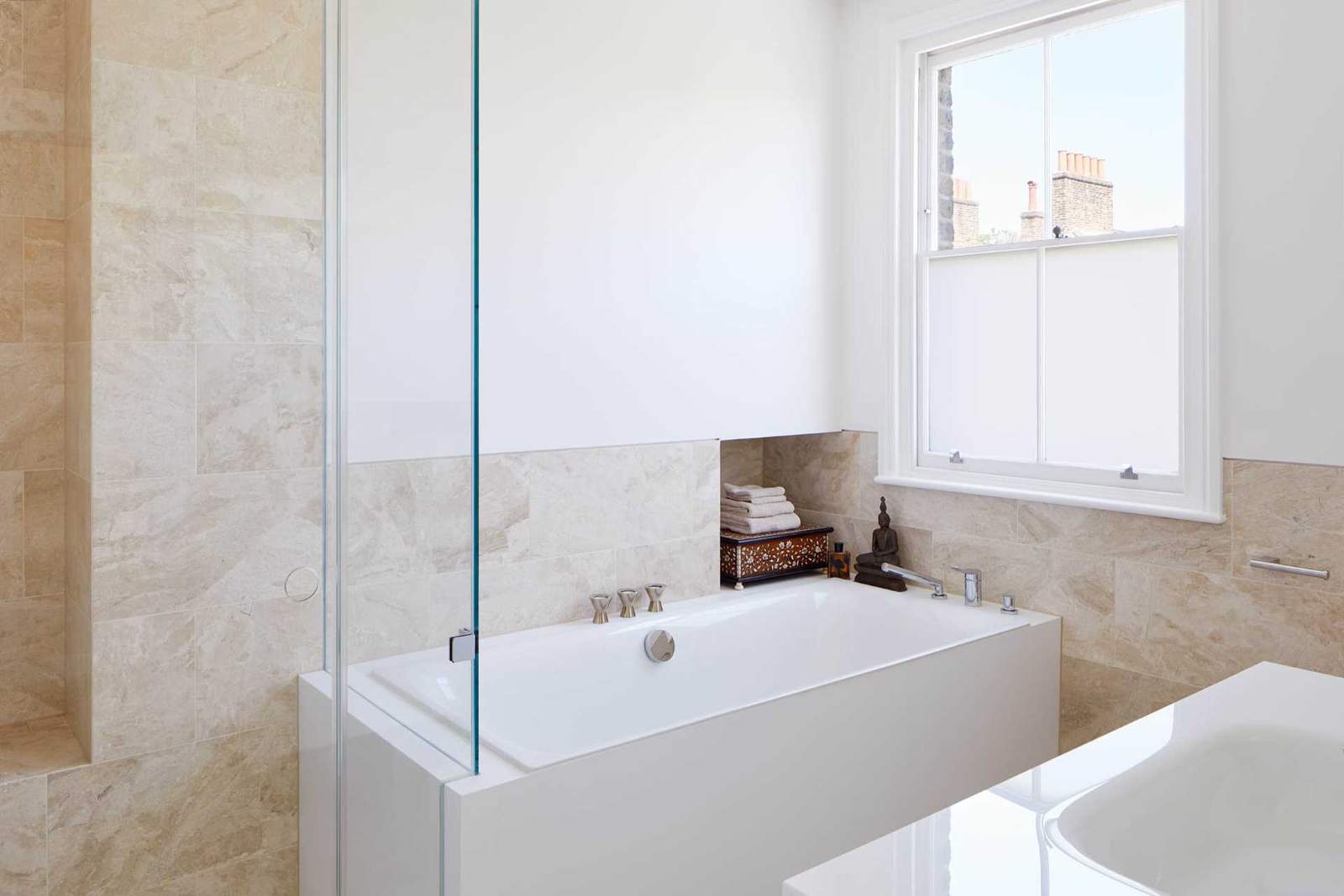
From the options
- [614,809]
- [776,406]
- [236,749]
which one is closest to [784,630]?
[776,406]

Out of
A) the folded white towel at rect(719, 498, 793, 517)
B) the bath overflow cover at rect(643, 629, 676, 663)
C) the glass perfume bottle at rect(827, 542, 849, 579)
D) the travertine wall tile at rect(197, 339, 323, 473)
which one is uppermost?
the travertine wall tile at rect(197, 339, 323, 473)

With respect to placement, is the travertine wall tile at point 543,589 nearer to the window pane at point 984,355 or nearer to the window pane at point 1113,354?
the window pane at point 984,355

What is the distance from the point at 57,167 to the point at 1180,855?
2.52 metres

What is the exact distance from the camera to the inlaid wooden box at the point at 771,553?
318cm

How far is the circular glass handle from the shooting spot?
7.22ft

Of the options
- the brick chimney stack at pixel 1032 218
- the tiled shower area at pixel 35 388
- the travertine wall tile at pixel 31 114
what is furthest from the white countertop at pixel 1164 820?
the travertine wall tile at pixel 31 114

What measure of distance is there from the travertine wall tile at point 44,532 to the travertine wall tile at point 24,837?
1.62 ft

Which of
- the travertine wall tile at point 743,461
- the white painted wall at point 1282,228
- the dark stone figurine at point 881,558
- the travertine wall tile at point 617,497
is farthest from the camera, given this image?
the travertine wall tile at point 743,461

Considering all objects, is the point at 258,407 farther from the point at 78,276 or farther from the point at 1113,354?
the point at 1113,354

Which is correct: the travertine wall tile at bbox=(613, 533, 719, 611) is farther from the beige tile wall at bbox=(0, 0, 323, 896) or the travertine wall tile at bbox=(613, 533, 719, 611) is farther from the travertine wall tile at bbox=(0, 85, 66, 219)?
the travertine wall tile at bbox=(0, 85, 66, 219)

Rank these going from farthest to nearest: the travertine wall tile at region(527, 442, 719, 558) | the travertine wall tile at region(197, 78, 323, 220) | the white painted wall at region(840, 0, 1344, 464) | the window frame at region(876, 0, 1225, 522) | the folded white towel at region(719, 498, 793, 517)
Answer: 1. the folded white towel at region(719, 498, 793, 517)
2. the travertine wall tile at region(527, 442, 719, 558)
3. the window frame at region(876, 0, 1225, 522)
4. the white painted wall at region(840, 0, 1344, 464)
5. the travertine wall tile at region(197, 78, 323, 220)

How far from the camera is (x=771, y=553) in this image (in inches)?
128

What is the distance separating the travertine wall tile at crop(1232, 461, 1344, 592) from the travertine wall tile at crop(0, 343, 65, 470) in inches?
110

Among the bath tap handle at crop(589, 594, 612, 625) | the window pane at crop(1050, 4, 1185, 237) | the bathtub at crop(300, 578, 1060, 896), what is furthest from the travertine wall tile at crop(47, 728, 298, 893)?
the window pane at crop(1050, 4, 1185, 237)
